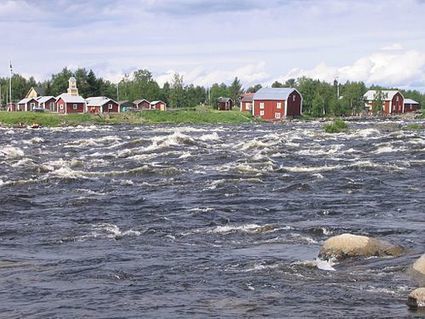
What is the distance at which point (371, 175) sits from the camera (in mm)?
30344

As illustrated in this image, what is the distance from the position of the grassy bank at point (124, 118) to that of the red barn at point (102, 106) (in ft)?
40.6

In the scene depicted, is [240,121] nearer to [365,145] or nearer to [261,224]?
[365,145]

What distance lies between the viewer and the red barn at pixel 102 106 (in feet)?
401

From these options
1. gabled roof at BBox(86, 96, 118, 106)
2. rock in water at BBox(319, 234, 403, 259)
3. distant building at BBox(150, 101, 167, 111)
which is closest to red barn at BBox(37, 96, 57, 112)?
gabled roof at BBox(86, 96, 118, 106)

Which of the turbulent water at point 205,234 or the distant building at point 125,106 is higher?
the distant building at point 125,106

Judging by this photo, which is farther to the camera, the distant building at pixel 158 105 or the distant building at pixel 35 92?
the distant building at pixel 35 92

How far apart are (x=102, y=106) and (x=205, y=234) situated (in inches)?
4156

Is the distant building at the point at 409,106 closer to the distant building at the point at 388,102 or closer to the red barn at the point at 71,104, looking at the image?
the distant building at the point at 388,102

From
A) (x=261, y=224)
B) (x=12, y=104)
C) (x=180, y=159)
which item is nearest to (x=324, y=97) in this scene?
(x=12, y=104)

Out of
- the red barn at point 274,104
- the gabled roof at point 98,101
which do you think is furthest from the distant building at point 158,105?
the red barn at point 274,104

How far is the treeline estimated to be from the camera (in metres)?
135

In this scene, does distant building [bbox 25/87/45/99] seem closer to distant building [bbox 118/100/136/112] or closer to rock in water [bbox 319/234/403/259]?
distant building [bbox 118/100/136/112]

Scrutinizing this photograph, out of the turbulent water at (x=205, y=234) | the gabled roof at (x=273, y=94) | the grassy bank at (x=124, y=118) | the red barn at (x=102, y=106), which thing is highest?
the gabled roof at (x=273, y=94)

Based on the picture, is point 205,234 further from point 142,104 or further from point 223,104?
point 223,104
